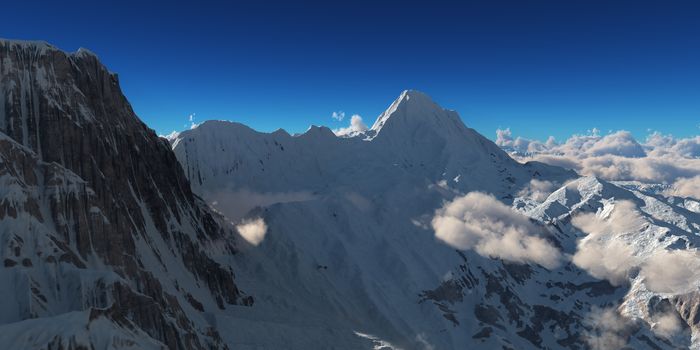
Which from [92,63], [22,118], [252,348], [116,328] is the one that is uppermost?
[92,63]

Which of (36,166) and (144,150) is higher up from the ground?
(144,150)

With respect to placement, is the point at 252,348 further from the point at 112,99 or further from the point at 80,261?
the point at 112,99

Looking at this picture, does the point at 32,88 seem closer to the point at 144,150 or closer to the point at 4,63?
the point at 4,63

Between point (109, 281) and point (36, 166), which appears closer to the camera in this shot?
point (109, 281)

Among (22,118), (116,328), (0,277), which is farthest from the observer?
(22,118)

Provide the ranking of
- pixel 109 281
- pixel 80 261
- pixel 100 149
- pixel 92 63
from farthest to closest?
pixel 92 63 < pixel 100 149 < pixel 80 261 < pixel 109 281

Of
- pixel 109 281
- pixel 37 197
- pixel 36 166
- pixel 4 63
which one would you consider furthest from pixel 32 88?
pixel 109 281
